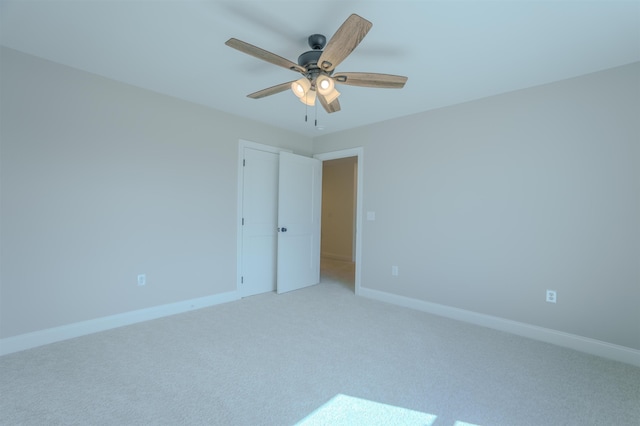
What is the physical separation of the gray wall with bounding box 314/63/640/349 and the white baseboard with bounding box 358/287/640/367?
0.05m

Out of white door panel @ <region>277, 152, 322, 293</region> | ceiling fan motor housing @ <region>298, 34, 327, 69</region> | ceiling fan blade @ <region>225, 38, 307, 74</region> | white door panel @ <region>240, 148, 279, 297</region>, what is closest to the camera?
ceiling fan blade @ <region>225, 38, 307, 74</region>

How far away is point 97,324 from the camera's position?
2.71m

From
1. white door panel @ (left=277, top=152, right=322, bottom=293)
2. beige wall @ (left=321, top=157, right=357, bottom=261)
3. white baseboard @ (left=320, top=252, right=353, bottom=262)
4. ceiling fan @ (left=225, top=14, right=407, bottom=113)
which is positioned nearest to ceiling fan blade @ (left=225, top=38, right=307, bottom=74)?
ceiling fan @ (left=225, top=14, right=407, bottom=113)

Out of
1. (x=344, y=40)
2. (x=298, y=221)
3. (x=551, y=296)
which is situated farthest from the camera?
(x=298, y=221)

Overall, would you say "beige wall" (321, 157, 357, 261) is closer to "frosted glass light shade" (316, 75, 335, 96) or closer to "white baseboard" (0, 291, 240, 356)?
"white baseboard" (0, 291, 240, 356)

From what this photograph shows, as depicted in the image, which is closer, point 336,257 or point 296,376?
point 296,376

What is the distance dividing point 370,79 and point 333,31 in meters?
0.41

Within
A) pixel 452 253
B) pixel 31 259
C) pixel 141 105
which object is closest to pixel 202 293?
pixel 31 259

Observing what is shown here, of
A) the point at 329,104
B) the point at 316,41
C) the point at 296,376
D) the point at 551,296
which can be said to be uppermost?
the point at 316,41

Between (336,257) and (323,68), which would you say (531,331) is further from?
(336,257)

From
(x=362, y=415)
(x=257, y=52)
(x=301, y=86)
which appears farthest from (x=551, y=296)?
(x=257, y=52)

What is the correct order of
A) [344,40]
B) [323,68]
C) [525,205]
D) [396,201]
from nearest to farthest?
[344,40] < [323,68] < [525,205] < [396,201]

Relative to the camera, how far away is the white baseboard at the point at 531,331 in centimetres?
234

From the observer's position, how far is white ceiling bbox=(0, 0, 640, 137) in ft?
5.76
